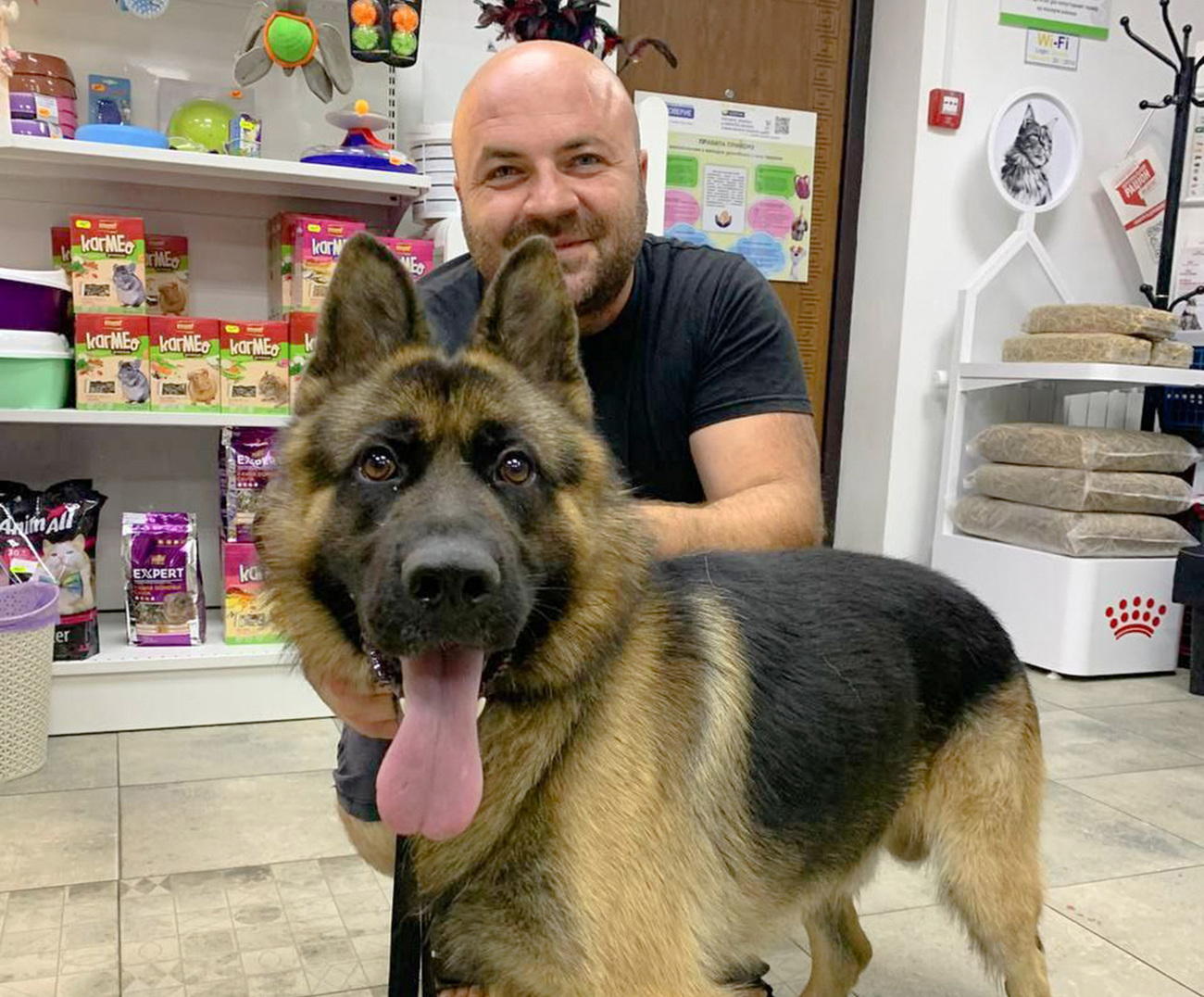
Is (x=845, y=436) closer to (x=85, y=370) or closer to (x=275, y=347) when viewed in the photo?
(x=275, y=347)

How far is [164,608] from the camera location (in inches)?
113

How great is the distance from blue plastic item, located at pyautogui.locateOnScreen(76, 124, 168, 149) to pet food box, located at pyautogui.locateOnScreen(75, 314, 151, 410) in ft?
1.51

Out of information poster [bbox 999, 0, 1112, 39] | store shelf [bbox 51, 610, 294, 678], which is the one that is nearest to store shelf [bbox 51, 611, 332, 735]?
store shelf [bbox 51, 610, 294, 678]

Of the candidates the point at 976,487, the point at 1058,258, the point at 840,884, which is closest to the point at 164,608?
the point at 840,884

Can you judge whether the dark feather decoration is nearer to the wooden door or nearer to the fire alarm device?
the wooden door

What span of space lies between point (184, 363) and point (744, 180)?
265 centimetres

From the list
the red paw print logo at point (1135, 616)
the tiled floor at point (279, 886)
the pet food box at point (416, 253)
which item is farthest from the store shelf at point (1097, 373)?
the pet food box at point (416, 253)

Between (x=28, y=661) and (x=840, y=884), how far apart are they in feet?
6.77

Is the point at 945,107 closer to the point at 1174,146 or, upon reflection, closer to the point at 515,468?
the point at 1174,146

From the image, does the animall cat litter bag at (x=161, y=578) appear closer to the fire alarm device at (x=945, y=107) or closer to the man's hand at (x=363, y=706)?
the man's hand at (x=363, y=706)

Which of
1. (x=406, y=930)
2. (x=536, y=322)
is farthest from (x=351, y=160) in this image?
(x=406, y=930)

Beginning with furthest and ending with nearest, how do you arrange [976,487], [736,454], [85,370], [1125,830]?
[976,487], [85,370], [1125,830], [736,454]

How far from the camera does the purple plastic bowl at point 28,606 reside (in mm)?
2453

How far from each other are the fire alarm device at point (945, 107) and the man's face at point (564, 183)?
2.96 m
